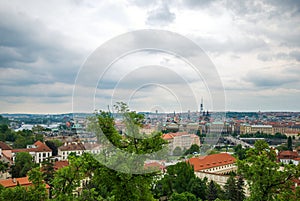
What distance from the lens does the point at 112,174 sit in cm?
745

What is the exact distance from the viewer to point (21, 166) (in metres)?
30.6

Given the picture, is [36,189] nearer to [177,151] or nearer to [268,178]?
[177,151]

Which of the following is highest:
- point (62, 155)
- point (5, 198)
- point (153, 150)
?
point (153, 150)

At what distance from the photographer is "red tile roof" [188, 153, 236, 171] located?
33281mm

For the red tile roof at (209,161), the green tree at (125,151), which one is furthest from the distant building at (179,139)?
the red tile roof at (209,161)

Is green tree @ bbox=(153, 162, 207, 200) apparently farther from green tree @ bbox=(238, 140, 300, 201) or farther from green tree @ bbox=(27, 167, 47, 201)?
green tree @ bbox=(27, 167, 47, 201)

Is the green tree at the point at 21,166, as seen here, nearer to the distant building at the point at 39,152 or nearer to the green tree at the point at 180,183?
the distant building at the point at 39,152

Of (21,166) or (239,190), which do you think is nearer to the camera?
(239,190)

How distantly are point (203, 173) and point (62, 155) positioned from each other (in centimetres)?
2392

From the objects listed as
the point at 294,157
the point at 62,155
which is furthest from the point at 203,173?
the point at 62,155

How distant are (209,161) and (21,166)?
22.0 m

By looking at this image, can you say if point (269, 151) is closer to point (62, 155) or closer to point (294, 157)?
point (294, 157)

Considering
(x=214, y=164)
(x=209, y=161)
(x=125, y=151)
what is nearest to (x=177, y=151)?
(x=125, y=151)

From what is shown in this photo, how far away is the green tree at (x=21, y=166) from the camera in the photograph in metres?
28.5
